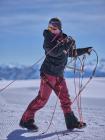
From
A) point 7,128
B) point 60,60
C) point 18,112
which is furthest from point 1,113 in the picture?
point 60,60

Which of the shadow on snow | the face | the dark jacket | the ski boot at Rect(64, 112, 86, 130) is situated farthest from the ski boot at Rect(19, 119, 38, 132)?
the face

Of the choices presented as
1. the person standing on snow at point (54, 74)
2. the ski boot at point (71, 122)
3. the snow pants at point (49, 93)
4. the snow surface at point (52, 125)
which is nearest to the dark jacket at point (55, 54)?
the person standing on snow at point (54, 74)

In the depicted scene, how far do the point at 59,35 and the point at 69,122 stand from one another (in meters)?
1.40

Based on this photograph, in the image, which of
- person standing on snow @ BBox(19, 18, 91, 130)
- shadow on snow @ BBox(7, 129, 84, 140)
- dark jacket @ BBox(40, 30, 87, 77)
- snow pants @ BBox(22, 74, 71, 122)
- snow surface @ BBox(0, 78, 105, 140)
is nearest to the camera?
shadow on snow @ BBox(7, 129, 84, 140)

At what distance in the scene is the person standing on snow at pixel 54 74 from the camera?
6934 mm

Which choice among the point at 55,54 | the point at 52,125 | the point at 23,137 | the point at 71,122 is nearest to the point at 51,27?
the point at 55,54

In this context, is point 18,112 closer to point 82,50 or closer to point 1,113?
point 1,113

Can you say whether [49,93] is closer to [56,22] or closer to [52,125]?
[52,125]

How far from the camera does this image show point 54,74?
7047 millimetres

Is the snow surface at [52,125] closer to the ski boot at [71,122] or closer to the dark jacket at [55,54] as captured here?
the ski boot at [71,122]

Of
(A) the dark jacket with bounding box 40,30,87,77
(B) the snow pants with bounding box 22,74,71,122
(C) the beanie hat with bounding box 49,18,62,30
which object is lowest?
(B) the snow pants with bounding box 22,74,71,122

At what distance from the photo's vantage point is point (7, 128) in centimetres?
724

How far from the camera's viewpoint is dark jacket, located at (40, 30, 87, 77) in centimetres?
680

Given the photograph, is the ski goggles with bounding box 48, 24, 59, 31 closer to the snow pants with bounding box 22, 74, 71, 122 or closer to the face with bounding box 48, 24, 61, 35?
the face with bounding box 48, 24, 61, 35
